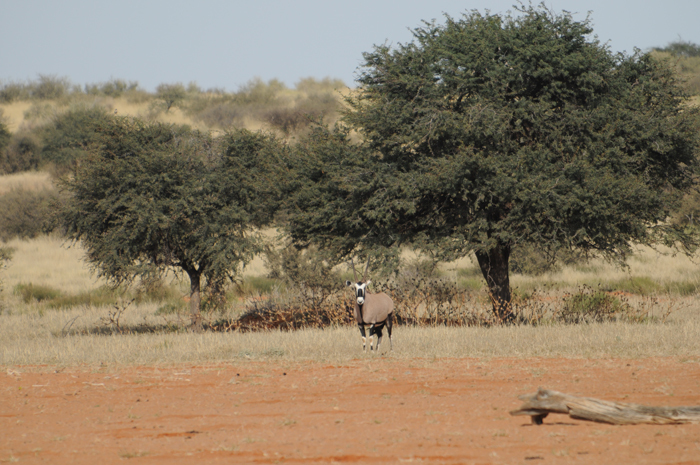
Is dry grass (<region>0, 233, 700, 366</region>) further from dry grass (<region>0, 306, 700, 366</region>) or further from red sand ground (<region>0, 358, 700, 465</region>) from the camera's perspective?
red sand ground (<region>0, 358, 700, 465</region>)

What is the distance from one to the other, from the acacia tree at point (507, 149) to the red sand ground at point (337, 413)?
16.3ft

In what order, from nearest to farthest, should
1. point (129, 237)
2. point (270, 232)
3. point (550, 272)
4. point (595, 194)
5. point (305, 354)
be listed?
point (305, 354) < point (595, 194) < point (129, 237) < point (550, 272) < point (270, 232)

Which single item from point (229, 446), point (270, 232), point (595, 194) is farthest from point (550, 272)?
point (229, 446)

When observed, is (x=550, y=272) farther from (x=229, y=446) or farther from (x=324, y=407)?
(x=229, y=446)

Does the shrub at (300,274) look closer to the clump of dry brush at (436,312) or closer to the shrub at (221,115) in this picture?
the clump of dry brush at (436,312)

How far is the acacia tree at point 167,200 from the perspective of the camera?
717 inches

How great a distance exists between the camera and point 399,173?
16.7 meters

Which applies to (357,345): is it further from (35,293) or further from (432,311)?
(35,293)

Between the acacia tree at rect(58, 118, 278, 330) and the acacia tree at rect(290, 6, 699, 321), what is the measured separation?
1.98 m

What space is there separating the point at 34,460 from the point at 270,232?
34.8 m

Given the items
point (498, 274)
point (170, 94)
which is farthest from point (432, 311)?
point (170, 94)

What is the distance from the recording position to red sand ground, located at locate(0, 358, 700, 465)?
638cm

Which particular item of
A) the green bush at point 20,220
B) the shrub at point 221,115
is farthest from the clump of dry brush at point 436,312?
the shrub at point 221,115

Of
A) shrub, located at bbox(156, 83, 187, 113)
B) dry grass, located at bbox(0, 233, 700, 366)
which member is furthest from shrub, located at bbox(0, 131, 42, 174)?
dry grass, located at bbox(0, 233, 700, 366)
